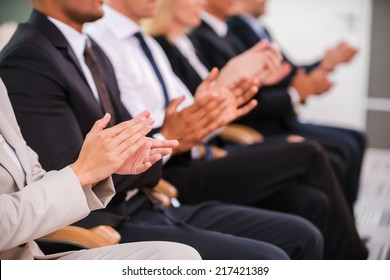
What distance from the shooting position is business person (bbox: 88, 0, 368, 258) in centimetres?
229

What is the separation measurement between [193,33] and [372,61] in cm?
150

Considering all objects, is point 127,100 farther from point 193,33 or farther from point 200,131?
point 193,33

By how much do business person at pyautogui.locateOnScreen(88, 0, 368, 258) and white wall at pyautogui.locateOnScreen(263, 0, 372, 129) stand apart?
6.42ft

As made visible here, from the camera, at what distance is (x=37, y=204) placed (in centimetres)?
133

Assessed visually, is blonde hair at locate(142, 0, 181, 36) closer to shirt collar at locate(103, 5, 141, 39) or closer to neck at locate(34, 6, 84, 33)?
shirt collar at locate(103, 5, 141, 39)

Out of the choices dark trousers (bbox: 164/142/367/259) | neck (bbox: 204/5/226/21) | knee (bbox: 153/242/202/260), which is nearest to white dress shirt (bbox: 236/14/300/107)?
neck (bbox: 204/5/226/21)

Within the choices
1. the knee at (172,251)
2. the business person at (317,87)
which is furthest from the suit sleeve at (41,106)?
the business person at (317,87)

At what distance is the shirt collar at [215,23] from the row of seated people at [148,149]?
210mm

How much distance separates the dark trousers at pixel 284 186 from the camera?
2.33 metres

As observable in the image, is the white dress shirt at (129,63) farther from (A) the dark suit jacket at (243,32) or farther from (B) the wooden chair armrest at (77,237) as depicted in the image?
(A) the dark suit jacket at (243,32)
